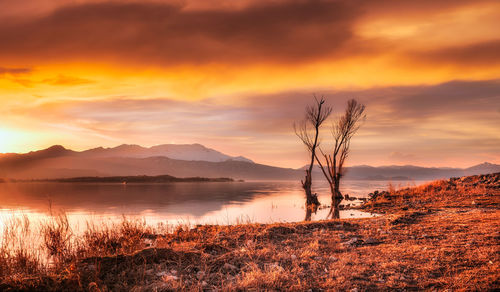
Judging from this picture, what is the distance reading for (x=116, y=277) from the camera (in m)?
5.38

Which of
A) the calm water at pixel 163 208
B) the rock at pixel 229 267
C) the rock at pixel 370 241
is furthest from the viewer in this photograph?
the calm water at pixel 163 208

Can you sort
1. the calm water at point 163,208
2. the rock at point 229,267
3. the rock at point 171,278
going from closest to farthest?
1. the rock at point 171,278
2. the rock at point 229,267
3. the calm water at point 163,208

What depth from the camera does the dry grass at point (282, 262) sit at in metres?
5.09

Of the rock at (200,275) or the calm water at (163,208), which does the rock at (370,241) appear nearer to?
the rock at (200,275)

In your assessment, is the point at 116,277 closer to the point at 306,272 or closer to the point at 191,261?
the point at 191,261

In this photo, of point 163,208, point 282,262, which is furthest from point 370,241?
point 163,208

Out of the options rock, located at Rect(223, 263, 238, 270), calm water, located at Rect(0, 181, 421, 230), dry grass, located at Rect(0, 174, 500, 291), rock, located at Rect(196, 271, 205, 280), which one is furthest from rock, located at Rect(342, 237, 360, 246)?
calm water, located at Rect(0, 181, 421, 230)

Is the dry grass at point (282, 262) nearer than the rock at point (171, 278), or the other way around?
the dry grass at point (282, 262)

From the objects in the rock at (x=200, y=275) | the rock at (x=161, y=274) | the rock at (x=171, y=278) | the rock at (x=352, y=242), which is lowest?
the rock at (x=352, y=242)

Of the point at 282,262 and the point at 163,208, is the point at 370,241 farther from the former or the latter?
the point at 163,208

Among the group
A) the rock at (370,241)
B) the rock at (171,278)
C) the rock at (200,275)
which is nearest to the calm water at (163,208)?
the rock at (171,278)

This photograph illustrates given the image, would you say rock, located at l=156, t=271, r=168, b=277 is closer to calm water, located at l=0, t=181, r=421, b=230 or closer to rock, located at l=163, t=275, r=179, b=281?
rock, located at l=163, t=275, r=179, b=281

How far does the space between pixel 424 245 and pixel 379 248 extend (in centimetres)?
108

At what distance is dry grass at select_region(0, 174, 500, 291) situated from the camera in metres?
5.09
